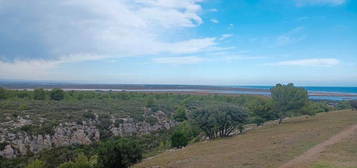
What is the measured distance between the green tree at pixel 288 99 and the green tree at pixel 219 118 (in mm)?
10548

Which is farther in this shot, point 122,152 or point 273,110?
point 273,110

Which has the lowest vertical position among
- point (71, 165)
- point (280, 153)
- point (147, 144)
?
point (147, 144)

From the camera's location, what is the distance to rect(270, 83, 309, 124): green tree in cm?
4078

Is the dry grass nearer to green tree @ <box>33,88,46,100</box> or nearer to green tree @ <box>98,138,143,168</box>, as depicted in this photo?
green tree @ <box>98,138,143,168</box>

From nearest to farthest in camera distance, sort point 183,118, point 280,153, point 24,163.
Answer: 1. point 280,153
2. point 24,163
3. point 183,118

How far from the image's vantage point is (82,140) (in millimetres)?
37219

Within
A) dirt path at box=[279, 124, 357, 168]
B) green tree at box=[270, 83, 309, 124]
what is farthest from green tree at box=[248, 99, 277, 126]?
dirt path at box=[279, 124, 357, 168]

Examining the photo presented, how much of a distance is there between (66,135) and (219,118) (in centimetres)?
2246

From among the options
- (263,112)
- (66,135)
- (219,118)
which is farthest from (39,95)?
(263,112)

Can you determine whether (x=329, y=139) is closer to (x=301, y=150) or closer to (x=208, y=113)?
(x=301, y=150)

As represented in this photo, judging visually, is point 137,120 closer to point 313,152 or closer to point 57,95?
point 57,95

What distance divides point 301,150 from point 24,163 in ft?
89.2

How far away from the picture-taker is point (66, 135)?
3638cm

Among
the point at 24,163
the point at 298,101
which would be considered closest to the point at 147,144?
the point at 24,163
